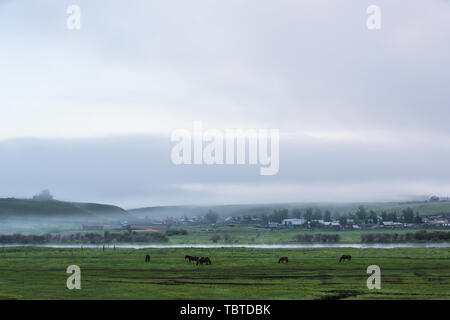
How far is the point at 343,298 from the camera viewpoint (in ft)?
115

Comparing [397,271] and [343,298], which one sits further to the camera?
[397,271]

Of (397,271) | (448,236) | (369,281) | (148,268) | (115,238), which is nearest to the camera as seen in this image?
(369,281)

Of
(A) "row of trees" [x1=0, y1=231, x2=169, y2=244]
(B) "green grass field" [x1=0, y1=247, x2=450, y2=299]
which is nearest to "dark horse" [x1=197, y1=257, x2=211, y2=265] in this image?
(B) "green grass field" [x1=0, y1=247, x2=450, y2=299]

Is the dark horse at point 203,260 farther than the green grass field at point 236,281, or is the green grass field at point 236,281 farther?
the dark horse at point 203,260

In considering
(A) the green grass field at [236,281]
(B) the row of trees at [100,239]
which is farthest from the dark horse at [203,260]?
(B) the row of trees at [100,239]

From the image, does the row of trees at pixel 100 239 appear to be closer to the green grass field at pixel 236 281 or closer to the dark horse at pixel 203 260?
the dark horse at pixel 203 260

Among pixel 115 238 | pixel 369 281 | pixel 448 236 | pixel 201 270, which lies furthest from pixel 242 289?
pixel 115 238

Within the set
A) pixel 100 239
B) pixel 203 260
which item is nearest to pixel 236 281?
pixel 203 260

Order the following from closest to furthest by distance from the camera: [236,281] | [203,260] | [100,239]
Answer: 1. [236,281]
2. [203,260]
3. [100,239]

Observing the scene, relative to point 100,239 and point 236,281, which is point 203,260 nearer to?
point 236,281

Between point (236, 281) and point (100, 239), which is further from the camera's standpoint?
point (100, 239)
